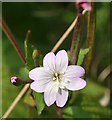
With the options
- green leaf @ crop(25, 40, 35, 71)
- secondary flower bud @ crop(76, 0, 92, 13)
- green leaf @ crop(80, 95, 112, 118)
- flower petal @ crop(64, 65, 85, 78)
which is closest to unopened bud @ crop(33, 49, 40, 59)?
green leaf @ crop(25, 40, 35, 71)

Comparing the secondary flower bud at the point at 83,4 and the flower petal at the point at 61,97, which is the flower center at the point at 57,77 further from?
the secondary flower bud at the point at 83,4

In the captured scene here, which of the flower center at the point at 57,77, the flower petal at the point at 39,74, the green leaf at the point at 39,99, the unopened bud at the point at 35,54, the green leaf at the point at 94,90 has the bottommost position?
the green leaf at the point at 94,90

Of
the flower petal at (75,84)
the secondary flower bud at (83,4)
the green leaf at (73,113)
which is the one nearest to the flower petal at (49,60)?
the flower petal at (75,84)

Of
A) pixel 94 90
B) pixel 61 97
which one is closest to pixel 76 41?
pixel 61 97

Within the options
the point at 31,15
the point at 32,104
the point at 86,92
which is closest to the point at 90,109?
the point at 86,92

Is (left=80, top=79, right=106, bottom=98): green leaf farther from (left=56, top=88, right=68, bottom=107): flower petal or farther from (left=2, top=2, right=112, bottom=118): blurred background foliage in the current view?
(left=56, top=88, right=68, bottom=107): flower petal

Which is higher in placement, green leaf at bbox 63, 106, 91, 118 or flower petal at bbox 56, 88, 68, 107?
flower petal at bbox 56, 88, 68, 107

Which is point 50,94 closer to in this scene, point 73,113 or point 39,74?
point 39,74
